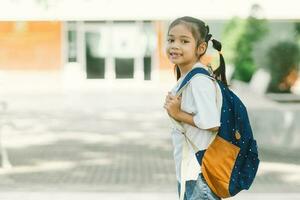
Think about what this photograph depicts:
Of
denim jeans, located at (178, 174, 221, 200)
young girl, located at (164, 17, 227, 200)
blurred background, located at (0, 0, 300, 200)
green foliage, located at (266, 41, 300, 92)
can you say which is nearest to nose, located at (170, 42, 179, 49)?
young girl, located at (164, 17, 227, 200)

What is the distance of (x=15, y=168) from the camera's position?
8555mm

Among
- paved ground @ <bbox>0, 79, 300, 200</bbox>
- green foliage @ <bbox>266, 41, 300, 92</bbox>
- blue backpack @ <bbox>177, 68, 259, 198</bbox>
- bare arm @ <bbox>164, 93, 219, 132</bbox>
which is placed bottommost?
paved ground @ <bbox>0, 79, 300, 200</bbox>

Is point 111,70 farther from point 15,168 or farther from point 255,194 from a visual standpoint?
point 255,194

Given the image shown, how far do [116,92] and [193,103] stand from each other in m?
21.7

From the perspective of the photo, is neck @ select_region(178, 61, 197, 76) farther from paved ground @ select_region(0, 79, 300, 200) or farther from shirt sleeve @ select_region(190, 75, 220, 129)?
paved ground @ select_region(0, 79, 300, 200)

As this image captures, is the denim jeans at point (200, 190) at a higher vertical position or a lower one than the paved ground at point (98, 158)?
higher

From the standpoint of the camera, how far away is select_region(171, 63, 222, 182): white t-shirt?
9.09ft

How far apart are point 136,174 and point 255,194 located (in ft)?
6.82

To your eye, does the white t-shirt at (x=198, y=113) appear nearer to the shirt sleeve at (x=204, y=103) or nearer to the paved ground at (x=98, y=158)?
the shirt sleeve at (x=204, y=103)

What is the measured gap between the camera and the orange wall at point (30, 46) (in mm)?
28625

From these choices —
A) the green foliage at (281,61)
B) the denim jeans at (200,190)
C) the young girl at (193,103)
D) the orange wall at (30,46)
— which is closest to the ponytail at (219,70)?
the young girl at (193,103)

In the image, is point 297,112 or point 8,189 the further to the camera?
point 297,112

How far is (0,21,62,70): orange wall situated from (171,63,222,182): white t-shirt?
2601 centimetres

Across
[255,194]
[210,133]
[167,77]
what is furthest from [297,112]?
[167,77]
